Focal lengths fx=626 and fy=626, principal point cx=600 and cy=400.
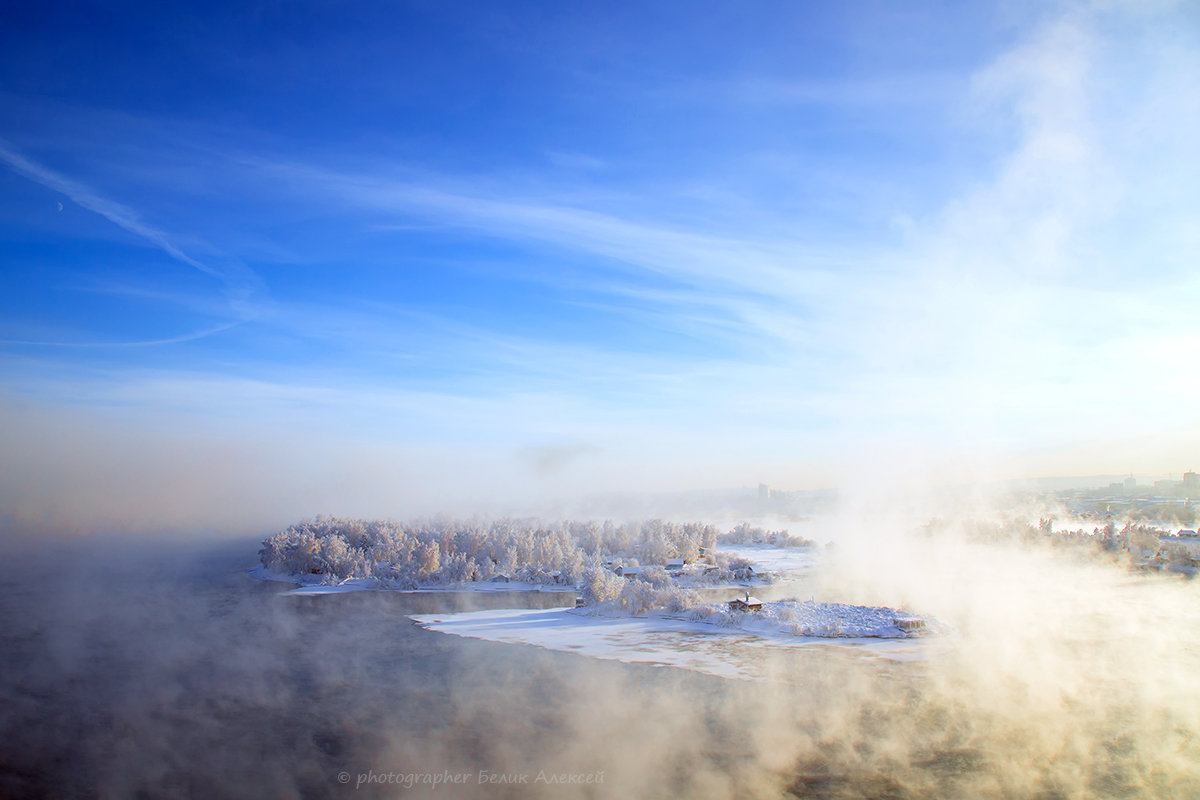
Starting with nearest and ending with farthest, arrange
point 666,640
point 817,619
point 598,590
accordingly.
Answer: point 666,640, point 817,619, point 598,590

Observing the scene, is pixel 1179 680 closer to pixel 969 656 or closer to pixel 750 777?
pixel 969 656

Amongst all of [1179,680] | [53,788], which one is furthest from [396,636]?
[1179,680]

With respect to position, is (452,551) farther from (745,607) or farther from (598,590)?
(745,607)

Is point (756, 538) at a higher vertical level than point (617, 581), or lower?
lower

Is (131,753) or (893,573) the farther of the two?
(893,573)

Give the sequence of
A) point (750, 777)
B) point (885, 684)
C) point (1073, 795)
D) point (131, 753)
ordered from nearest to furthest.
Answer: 1. point (1073, 795)
2. point (750, 777)
3. point (131, 753)
4. point (885, 684)

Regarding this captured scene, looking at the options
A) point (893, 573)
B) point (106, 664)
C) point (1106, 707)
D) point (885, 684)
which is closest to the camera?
point (1106, 707)

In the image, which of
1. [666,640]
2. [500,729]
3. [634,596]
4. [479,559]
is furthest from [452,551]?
[500,729]
